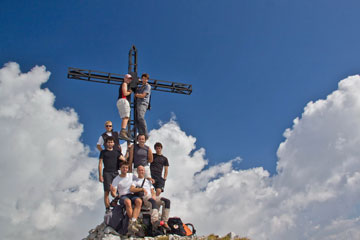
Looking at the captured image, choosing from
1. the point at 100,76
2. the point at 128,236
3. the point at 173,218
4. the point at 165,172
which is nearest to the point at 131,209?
the point at 128,236

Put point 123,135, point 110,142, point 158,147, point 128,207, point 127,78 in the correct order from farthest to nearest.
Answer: point 127,78, point 123,135, point 158,147, point 110,142, point 128,207

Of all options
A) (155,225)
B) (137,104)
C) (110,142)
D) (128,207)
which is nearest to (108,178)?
(110,142)

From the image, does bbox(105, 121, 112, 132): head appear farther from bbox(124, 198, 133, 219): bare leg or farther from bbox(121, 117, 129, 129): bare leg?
bbox(124, 198, 133, 219): bare leg

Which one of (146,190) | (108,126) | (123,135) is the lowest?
(146,190)

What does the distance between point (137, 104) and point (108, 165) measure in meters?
3.26

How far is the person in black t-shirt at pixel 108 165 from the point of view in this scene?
35.5 feet

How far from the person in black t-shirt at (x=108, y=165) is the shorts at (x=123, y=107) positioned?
6.83 ft

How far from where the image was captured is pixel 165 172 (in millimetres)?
11812

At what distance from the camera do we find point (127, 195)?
9977 millimetres

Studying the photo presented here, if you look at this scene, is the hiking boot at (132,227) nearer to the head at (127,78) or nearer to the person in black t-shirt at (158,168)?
the person in black t-shirt at (158,168)

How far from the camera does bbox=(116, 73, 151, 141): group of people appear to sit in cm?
1302

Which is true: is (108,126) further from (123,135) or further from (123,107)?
(123,107)

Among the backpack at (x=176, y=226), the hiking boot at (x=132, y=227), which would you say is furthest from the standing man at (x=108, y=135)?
the backpack at (x=176, y=226)

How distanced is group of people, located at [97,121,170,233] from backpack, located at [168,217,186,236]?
7.1 inches
